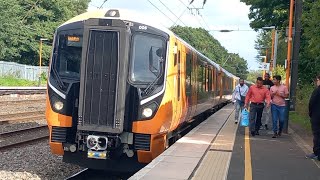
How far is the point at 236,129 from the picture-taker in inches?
628

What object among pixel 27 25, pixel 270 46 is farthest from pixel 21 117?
pixel 27 25

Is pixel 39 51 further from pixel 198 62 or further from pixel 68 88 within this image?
pixel 68 88

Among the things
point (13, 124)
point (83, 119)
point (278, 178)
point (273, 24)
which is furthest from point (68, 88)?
point (273, 24)

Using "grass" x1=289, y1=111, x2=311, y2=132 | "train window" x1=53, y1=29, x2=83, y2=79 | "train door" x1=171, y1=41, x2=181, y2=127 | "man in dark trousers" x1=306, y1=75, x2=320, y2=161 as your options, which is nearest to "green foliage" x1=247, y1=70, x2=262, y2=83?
"grass" x1=289, y1=111, x2=311, y2=132

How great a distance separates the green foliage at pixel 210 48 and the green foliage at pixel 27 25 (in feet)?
57.6

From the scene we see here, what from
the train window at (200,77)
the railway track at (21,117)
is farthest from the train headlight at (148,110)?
the railway track at (21,117)

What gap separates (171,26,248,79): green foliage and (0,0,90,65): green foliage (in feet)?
57.6

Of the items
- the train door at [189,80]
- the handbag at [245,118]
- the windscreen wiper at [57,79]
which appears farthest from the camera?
the handbag at [245,118]

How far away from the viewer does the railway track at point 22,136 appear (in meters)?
13.5

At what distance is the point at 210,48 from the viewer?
110500 mm

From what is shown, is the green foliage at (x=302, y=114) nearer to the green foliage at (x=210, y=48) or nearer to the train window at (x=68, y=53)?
the train window at (x=68, y=53)

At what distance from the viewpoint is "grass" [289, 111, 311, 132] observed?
17.2 metres

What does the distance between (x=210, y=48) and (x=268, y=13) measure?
280ft

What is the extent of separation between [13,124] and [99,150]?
10.1 m
